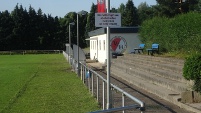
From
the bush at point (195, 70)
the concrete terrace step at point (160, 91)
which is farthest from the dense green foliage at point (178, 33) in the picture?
the bush at point (195, 70)

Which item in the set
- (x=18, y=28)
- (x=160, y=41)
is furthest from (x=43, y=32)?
(x=160, y=41)

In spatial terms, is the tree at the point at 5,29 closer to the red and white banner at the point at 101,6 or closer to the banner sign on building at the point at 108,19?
the red and white banner at the point at 101,6

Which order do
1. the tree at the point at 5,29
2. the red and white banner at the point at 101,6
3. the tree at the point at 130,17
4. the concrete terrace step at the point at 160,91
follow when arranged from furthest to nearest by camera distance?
the tree at the point at 5,29 → the tree at the point at 130,17 → the concrete terrace step at the point at 160,91 → the red and white banner at the point at 101,6

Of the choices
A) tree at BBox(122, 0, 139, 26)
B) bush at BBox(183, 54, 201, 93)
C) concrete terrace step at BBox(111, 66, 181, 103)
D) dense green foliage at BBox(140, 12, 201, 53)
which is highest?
tree at BBox(122, 0, 139, 26)

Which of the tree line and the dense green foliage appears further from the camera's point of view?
the tree line

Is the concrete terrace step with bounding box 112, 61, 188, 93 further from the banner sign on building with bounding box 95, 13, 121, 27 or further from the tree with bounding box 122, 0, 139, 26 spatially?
the tree with bounding box 122, 0, 139, 26

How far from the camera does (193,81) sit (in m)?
10.3

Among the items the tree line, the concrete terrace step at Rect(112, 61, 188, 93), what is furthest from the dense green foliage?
the tree line

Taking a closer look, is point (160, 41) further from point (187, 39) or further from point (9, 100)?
point (9, 100)

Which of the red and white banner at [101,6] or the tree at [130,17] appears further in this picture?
the tree at [130,17]

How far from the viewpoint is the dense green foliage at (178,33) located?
18.2m

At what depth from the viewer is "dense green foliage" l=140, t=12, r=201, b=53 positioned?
1819cm

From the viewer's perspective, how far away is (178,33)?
20.5 metres

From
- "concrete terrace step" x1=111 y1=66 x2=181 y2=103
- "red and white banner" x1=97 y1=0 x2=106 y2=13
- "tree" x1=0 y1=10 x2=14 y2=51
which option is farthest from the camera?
"tree" x1=0 y1=10 x2=14 y2=51
